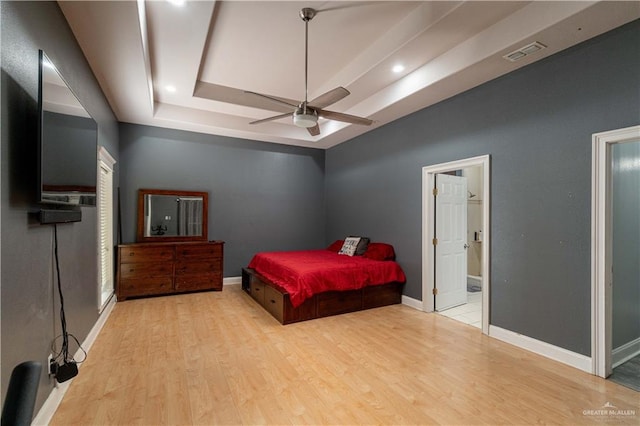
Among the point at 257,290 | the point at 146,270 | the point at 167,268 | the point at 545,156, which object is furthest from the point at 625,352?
the point at 146,270

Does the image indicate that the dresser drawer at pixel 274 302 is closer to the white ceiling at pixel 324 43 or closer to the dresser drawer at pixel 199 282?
the dresser drawer at pixel 199 282

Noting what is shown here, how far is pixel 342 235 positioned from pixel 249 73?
139 inches

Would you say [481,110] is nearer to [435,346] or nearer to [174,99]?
[435,346]

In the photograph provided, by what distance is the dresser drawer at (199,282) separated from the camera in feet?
16.5

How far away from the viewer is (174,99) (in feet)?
15.3

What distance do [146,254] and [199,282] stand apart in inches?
37.5

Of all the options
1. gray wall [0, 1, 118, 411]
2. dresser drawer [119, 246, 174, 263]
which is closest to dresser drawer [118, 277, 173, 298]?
dresser drawer [119, 246, 174, 263]

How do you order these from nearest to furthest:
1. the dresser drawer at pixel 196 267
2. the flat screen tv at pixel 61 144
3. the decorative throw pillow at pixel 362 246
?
the flat screen tv at pixel 61 144
the dresser drawer at pixel 196 267
the decorative throw pillow at pixel 362 246

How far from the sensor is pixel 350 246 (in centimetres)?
534

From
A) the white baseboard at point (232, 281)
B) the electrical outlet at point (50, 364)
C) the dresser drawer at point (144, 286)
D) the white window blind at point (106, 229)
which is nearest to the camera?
the electrical outlet at point (50, 364)

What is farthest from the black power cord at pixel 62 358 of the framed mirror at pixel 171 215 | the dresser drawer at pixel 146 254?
the framed mirror at pixel 171 215

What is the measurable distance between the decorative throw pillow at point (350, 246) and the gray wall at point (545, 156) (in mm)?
1853

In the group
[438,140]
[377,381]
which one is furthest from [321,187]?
[377,381]

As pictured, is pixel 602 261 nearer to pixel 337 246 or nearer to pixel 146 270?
pixel 337 246
